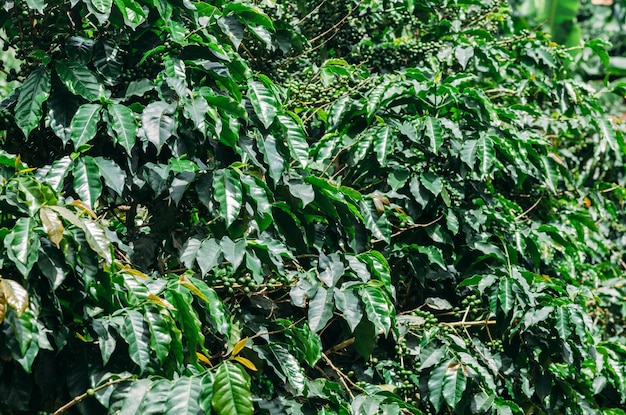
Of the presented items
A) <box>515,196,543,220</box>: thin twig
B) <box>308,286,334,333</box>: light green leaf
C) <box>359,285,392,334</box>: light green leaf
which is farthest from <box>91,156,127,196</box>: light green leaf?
→ <box>515,196,543,220</box>: thin twig

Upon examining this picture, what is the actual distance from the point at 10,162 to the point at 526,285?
2167 millimetres

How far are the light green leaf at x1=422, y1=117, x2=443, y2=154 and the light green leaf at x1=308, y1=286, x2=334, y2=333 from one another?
0.89 metres

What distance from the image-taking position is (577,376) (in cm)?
373

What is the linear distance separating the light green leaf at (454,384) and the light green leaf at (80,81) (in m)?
1.68

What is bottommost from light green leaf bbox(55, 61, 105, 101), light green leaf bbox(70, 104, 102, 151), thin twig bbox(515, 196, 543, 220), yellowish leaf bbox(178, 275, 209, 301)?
thin twig bbox(515, 196, 543, 220)

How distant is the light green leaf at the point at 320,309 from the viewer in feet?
9.45

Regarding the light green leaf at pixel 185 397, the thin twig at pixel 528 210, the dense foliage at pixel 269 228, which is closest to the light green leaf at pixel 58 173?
the dense foliage at pixel 269 228

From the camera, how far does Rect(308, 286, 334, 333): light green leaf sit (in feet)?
9.45

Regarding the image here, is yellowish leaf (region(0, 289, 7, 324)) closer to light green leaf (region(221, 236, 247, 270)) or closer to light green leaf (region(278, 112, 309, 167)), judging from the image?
light green leaf (region(221, 236, 247, 270))

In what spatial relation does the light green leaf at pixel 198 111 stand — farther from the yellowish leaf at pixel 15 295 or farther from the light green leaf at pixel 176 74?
the yellowish leaf at pixel 15 295

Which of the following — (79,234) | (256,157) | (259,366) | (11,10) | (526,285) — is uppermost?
(11,10)

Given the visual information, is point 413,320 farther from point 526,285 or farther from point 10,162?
point 10,162

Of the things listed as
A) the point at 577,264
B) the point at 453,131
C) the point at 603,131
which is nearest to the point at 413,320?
the point at 453,131

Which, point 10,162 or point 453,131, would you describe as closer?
point 10,162
